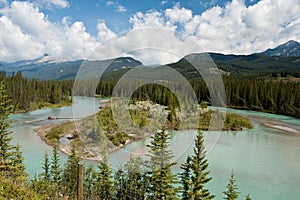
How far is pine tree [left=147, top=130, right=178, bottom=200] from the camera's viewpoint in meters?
5.78

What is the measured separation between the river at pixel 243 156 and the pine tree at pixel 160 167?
302mm

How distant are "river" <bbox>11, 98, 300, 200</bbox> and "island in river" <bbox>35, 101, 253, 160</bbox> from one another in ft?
1.41

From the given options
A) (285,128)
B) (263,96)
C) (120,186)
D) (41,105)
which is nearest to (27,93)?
(41,105)

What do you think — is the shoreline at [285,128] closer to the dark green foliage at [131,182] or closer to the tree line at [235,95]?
the tree line at [235,95]

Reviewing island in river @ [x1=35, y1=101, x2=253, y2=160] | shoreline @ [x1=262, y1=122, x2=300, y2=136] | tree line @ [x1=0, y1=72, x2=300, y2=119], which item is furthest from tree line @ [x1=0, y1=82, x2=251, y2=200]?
tree line @ [x1=0, y1=72, x2=300, y2=119]

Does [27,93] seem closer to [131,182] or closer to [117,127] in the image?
[117,127]

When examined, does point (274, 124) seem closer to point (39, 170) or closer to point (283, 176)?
point (283, 176)

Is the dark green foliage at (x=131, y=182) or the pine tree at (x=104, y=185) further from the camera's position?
the pine tree at (x=104, y=185)

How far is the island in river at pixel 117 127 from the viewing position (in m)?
7.18

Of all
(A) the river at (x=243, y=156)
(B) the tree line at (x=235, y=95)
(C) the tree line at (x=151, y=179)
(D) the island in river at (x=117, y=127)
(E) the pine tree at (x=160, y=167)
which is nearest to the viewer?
(E) the pine tree at (x=160, y=167)

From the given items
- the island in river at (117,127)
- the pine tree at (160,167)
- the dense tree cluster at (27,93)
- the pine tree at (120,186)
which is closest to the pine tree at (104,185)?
the pine tree at (120,186)

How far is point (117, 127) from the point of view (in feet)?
27.3

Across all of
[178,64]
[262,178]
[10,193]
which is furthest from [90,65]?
[262,178]

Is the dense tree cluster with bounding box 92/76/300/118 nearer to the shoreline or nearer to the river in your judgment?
the shoreline
